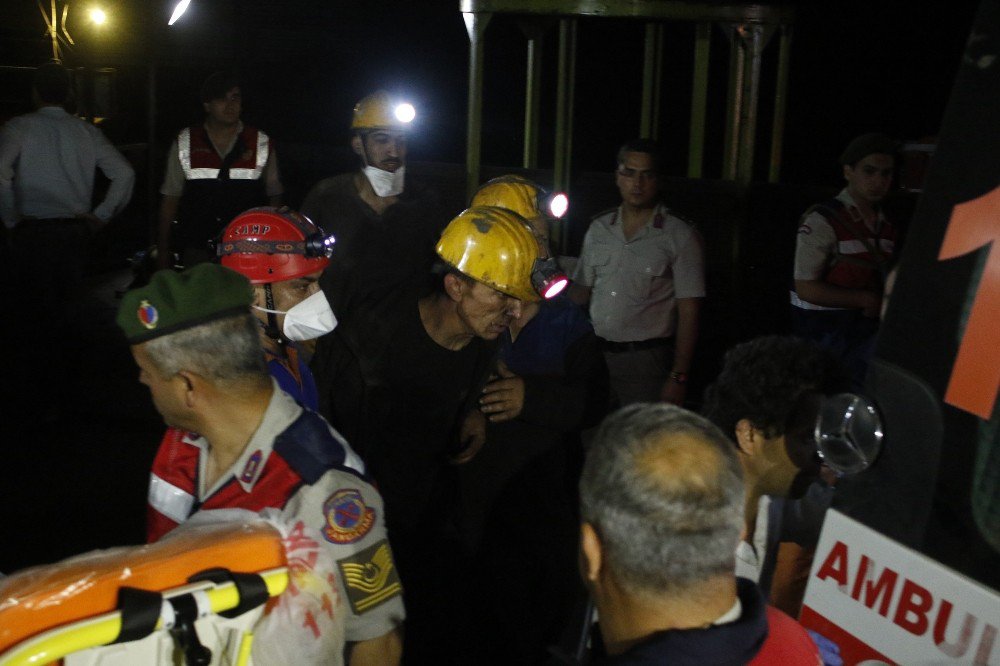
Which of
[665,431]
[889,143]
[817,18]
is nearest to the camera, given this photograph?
[665,431]

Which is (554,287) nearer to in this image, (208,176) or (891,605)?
(891,605)

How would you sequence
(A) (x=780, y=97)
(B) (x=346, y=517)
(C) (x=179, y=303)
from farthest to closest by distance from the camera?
1. (A) (x=780, y=97)
2. (C) (x=179, y=303)
3. (B) (x=346, y=517)

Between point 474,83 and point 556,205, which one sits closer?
point 556,205

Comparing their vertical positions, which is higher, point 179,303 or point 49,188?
point 179,303

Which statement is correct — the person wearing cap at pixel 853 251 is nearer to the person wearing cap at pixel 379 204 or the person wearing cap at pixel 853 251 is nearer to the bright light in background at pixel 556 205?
the bright light in background at pixel 556 205

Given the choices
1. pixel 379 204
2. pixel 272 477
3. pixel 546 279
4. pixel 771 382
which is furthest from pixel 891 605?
pixel 379 204

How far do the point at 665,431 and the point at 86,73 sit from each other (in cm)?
1273

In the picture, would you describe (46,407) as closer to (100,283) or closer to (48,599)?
(100,283)

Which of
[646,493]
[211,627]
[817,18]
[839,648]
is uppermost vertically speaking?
[817,18]

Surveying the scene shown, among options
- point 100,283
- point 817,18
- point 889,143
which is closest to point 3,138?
point 100,283

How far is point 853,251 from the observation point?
17.4 feet

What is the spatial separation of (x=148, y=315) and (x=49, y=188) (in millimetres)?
5020

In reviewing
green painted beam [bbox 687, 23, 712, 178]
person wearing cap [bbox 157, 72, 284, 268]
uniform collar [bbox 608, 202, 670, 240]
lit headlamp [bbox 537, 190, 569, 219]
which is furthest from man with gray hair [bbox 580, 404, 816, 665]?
green painted beam [bbox 687, 23, 712, 178]

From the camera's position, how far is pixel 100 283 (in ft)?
35.9
